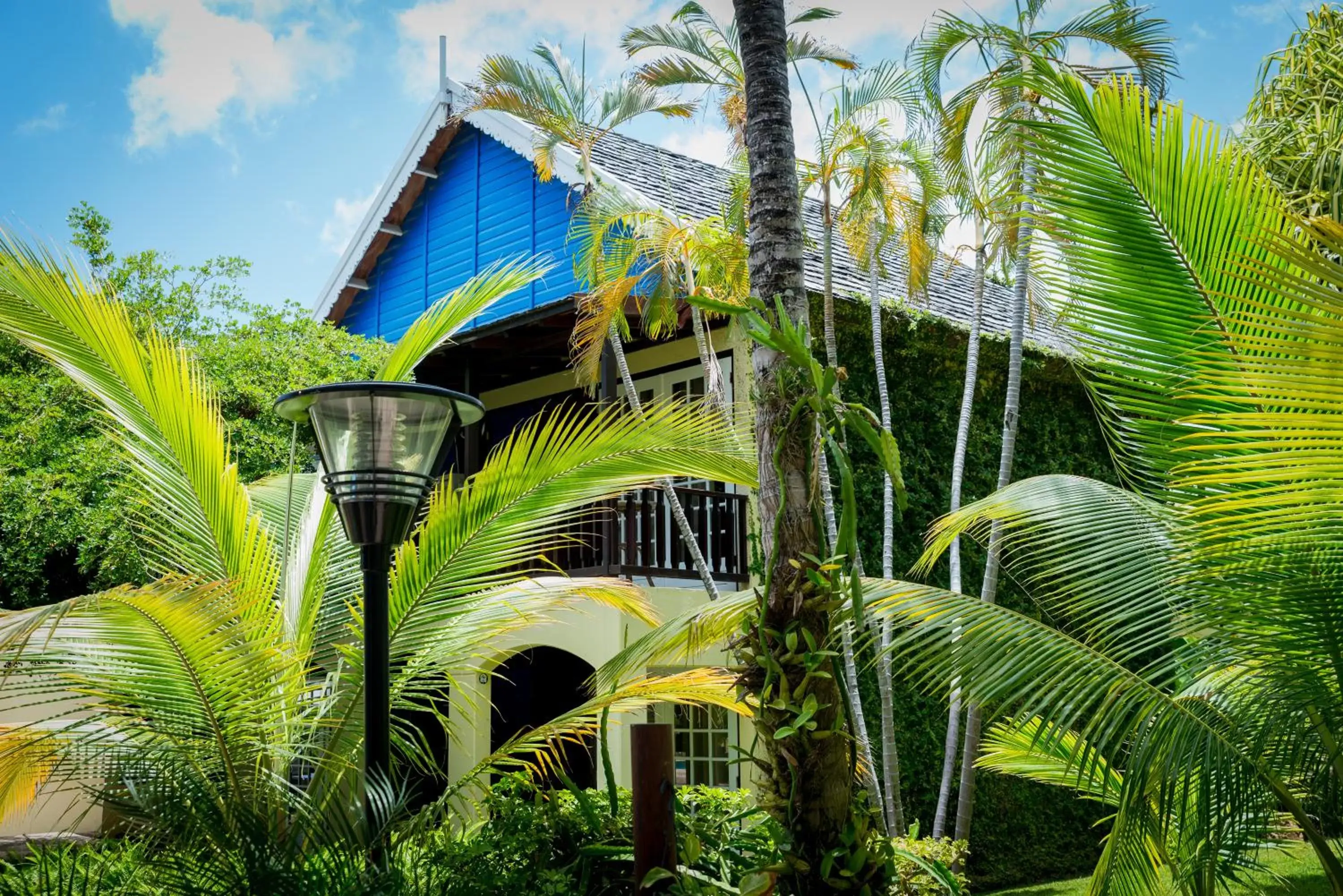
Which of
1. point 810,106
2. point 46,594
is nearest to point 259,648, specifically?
point 810,106

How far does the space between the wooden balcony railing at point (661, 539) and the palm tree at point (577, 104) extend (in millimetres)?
287

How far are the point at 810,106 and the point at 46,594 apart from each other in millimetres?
9805

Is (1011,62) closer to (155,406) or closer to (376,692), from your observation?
(155,406)

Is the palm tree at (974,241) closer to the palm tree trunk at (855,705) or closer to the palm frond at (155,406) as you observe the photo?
the palm tree trunk at (855,705)

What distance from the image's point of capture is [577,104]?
404 inches

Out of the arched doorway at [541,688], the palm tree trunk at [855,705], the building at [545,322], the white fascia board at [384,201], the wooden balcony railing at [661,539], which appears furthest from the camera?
the white fascia board at [384,201]

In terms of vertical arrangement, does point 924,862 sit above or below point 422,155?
below

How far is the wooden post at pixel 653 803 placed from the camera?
3.51 m

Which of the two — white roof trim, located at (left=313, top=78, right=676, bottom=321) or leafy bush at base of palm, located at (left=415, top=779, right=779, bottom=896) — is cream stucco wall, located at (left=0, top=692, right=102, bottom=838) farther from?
white roof trim, located at (left=313, top=78, right=676, bottom=321)

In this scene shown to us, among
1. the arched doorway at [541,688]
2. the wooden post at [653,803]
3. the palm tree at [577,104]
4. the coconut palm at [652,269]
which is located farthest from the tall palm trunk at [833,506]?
the arched doorway at [541,688]

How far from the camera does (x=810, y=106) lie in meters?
9.71

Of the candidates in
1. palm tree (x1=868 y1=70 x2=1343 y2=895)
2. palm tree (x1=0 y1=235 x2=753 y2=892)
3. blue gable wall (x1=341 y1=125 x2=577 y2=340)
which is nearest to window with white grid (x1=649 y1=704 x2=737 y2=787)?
blue gable wall (x1=341 y1=125 x2=577 y2=340)

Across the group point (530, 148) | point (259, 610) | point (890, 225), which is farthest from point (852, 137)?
point (259, 610)

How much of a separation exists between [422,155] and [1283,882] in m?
12.0
